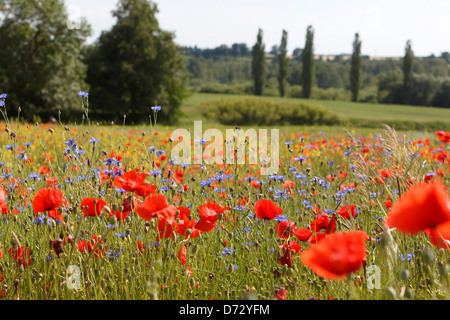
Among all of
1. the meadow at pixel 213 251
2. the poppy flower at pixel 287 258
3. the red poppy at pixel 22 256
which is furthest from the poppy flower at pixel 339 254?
the red poppy at pixel 22 256

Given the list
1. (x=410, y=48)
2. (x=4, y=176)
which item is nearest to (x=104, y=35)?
(x=4, y=176)

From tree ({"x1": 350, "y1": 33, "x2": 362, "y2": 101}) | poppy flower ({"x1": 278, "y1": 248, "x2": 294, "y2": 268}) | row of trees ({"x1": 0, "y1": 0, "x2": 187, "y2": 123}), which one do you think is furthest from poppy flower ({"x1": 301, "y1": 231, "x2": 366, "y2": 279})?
tree ({"x1": 350, "y1": 33, "x2": 362, "y2": 101})

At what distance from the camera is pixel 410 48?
54906mm

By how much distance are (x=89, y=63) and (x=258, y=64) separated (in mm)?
33254

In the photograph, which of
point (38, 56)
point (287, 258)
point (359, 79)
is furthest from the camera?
point (359, 79)

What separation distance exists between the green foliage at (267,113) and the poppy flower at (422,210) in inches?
963

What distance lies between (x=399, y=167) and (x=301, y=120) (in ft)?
83.5

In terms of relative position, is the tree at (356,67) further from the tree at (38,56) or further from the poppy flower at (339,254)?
the poppy flower at (339,254)

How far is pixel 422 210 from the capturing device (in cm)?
95

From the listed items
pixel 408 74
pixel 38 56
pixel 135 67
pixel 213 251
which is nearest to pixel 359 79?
pixel 408 74

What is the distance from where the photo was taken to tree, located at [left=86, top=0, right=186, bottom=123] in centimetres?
2611

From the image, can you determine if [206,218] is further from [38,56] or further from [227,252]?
[38,56]

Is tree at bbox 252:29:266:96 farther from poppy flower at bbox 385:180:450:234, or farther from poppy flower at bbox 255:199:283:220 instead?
poppy flower at bbox 385:180:450:234
